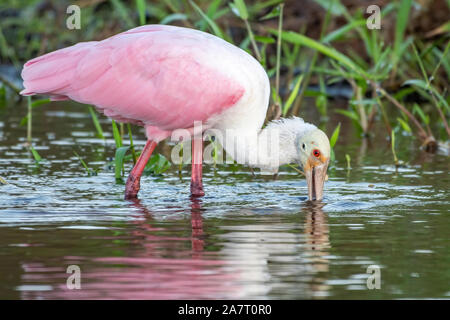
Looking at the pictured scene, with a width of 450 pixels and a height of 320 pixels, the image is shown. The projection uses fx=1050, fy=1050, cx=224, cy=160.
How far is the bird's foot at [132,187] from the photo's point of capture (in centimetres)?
850

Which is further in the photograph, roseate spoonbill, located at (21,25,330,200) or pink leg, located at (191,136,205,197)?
pink leg, located at (191,136,205,197)

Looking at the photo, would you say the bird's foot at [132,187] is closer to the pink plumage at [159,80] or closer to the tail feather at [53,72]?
the pink plumage at [159,80]

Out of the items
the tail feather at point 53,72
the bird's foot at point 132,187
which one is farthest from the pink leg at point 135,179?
the tail feather at point 53,72

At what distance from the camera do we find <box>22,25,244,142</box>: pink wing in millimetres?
8641

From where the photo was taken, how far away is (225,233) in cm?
706

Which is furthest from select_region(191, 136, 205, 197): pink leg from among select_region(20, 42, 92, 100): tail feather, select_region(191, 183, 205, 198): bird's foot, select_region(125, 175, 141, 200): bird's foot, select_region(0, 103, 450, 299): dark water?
select_region(20, 42, 92, 100): tail feather

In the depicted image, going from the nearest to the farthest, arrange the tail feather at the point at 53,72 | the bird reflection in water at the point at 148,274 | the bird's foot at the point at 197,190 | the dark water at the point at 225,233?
the bird reflection in water at the point at 148,274 → the dark water at the point at 225,233 → the bird's foot at the point at 197,190 → the tail feather at the point at 53,72

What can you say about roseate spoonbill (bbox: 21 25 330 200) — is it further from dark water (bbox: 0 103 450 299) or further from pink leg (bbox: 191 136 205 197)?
dark water (bbox: 0 103 450 299)

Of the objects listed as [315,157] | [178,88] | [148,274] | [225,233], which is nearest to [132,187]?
[178,88]

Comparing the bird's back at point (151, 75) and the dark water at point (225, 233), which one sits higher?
the bird's back at point (151, 75)

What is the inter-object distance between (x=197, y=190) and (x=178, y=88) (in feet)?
2.84

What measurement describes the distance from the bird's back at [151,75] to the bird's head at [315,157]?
1.73ft

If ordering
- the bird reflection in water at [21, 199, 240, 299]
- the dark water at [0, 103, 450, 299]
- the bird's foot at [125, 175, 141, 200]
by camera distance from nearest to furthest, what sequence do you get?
the bird reflection in water at [21, 199, 240, 299]
the dark water at [0, 103, 450, 299]
the bird's foot at [125, 175, 141, 200]

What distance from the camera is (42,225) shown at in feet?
23.7
